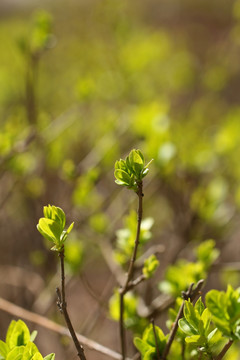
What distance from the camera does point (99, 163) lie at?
74.7 inches

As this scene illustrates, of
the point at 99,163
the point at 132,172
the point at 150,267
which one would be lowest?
the point at 150,267

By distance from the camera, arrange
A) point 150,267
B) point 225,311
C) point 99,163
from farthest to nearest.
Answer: point 99,163 → point 150,267 → point 225,311

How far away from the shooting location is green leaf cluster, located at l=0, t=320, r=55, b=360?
2.09ft

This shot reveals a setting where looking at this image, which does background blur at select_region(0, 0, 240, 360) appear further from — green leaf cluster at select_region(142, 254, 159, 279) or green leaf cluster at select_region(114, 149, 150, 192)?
green leaf cluster at select_region(114, 149, 150, 192)

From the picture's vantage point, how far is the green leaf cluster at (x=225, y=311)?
1.97 ft

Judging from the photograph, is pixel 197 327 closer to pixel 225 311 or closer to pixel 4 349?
pixel 225 311

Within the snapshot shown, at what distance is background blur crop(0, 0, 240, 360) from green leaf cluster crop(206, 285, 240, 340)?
55 centimetres

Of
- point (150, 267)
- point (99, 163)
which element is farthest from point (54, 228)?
point (99, 163)

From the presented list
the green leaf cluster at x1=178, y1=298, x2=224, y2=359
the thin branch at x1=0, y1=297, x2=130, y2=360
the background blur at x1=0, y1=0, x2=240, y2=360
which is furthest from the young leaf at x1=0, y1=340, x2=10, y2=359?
the background blur at x1=0, y1=0, x2=240, y2=360

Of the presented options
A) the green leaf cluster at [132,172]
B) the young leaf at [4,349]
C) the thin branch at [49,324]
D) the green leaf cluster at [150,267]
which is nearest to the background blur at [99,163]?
the thin branch at [49,324]

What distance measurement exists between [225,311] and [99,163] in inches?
52.9

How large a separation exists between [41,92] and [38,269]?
2110 millimetres

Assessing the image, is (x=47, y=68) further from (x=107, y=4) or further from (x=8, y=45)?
(x=107, y=4)

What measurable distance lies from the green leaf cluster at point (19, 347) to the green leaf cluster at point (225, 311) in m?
0.27
